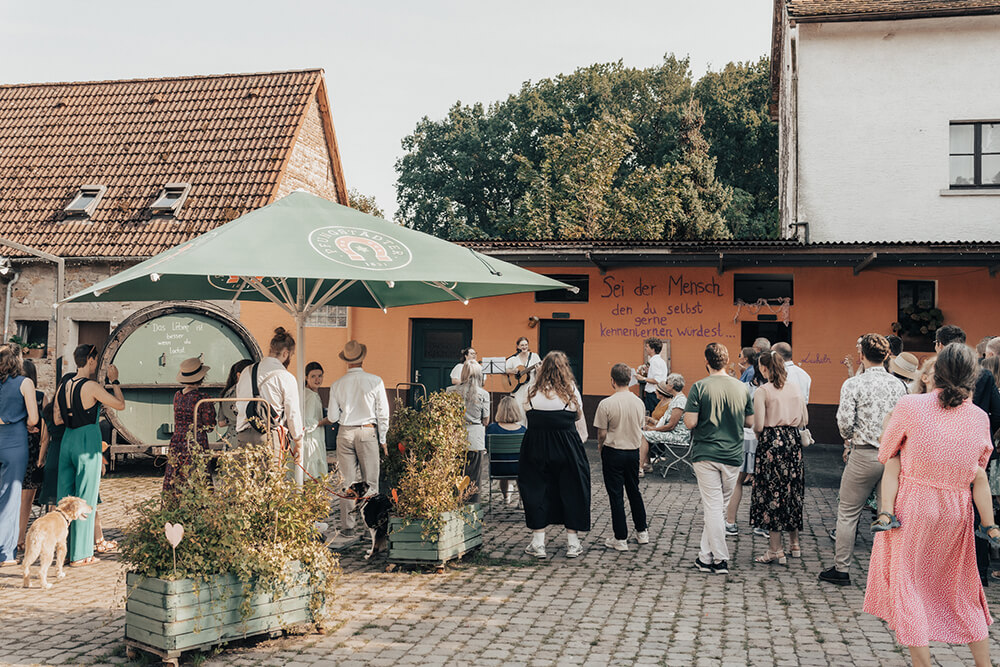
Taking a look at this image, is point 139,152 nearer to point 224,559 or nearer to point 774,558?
point 224,559

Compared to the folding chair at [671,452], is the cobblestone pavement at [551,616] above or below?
below

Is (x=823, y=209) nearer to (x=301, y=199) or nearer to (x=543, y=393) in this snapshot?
(x=543, y=393)

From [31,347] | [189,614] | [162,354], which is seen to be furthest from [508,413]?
[31,347]

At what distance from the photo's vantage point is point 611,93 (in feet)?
135

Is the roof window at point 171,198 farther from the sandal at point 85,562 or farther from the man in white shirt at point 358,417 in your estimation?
the sandal at point 85,562

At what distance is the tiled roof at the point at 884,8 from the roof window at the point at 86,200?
576 inches

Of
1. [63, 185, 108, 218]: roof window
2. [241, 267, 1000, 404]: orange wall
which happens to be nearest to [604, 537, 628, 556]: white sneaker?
[241, 267, 1000, 404]: orange wall

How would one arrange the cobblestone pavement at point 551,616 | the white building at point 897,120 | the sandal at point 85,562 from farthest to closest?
the white building at point 897,120, the sandal at point 85,562, the cobblestone pavement at point 551,616

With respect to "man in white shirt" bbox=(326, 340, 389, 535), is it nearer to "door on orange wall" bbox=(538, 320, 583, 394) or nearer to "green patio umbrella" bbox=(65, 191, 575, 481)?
"green patio umbrella" bbox=(65, 191, 575, 481)

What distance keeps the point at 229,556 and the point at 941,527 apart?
150 inches

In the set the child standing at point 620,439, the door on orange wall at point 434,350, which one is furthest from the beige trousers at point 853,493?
the door on orange wall at point 434,350

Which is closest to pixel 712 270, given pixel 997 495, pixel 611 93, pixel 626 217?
pixel 997 495

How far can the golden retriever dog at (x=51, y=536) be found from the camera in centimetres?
630

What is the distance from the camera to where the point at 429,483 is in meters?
6.78
